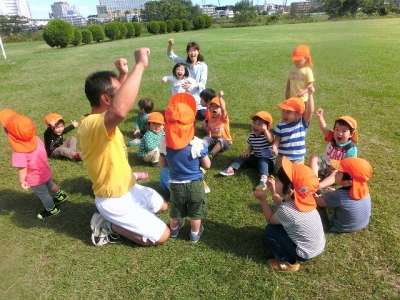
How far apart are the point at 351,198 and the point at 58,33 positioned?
26.0m

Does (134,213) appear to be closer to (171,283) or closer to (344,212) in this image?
(171,283)

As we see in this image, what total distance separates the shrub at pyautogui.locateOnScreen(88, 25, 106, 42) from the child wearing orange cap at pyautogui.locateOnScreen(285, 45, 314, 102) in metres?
27.2

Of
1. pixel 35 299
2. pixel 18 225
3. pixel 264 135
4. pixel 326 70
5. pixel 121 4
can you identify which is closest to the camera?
pixel 35 299

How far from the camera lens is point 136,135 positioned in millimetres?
6332

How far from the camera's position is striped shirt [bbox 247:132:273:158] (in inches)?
187

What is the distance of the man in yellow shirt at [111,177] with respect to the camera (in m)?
2.92

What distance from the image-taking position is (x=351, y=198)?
3389 millimetres

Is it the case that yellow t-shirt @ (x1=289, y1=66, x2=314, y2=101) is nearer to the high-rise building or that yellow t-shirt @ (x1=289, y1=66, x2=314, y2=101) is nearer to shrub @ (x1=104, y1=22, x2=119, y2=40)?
shrub @ (x1=104, y1=22, x2=119, y2=40)

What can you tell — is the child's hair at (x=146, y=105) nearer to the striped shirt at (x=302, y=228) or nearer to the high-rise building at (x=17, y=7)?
the striped shirt at (x=302, y=228)

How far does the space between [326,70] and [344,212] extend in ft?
29.9

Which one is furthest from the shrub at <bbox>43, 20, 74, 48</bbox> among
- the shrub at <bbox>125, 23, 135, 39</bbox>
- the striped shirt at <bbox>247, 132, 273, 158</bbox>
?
the striped shirt at <bbox>247, 132, 273, 158</bbox>

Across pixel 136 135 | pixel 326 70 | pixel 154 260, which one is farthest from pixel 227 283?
pixel 326 70

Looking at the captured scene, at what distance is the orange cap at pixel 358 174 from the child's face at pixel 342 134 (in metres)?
0.90

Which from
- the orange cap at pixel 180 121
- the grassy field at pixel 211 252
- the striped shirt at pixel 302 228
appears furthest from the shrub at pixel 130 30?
the striped shirt at pixel 302 228
